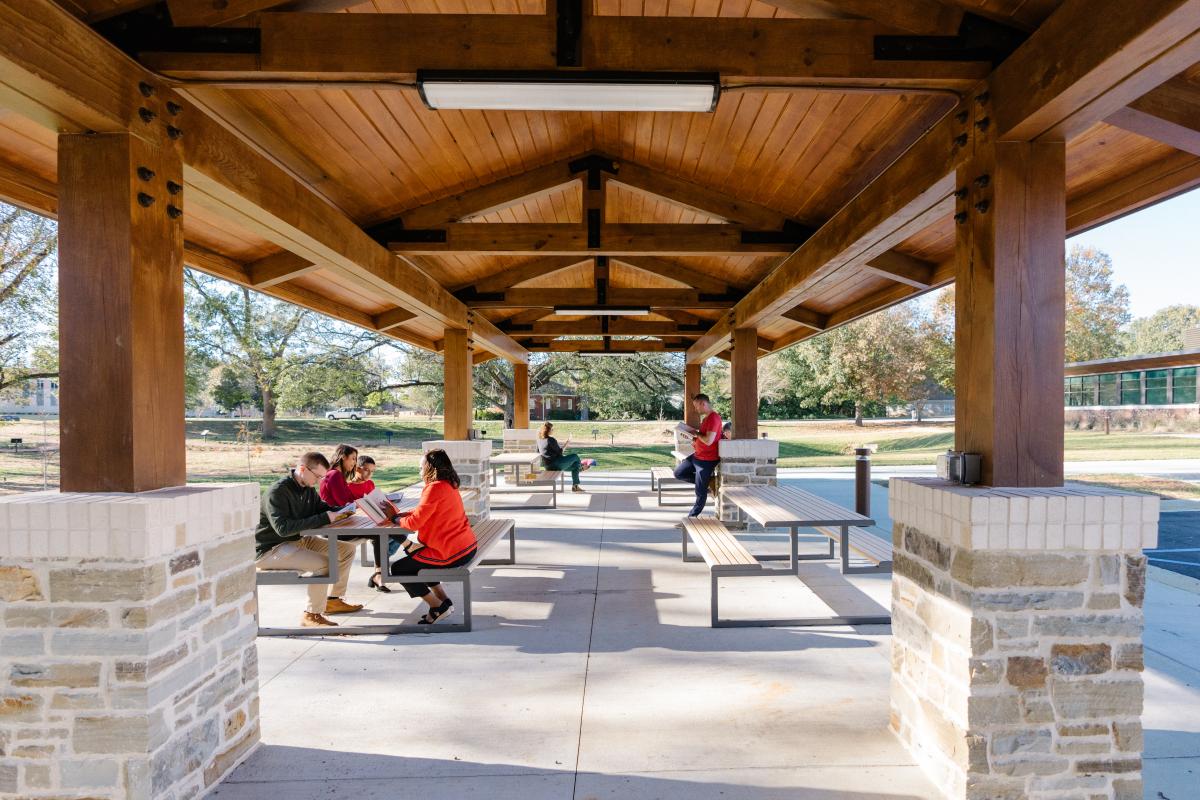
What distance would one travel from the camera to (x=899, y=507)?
308cm

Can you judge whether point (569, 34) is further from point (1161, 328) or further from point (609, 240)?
point (1161, 328)

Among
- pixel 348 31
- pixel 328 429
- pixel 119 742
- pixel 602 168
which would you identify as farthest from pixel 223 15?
pixel 328 429

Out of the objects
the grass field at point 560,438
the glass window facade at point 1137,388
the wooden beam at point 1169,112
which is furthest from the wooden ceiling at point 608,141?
the glass window facade at point 1137,388

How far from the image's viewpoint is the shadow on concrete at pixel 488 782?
2607mm

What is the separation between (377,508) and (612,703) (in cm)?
228

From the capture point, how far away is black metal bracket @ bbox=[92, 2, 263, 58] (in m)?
2.68

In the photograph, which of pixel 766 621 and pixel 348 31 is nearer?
pixel 348 31

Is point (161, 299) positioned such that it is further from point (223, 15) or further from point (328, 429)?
point (328, 429)

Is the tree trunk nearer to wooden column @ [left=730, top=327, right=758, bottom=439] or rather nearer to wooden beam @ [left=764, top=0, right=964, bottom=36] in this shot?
wooden column @ [left=730, top=327, right=758, bottom=439]

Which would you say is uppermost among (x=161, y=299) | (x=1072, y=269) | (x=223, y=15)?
(x=1072, y=269)

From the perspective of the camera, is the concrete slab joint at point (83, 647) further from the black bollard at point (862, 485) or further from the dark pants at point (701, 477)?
the black bollard at point (862, 485)

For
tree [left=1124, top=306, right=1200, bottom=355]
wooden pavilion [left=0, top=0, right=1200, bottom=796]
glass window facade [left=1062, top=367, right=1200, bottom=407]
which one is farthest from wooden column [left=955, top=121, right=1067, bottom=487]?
tree [left=1124, top=306, right=1200, bottom=355]

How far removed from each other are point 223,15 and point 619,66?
1.67 metres

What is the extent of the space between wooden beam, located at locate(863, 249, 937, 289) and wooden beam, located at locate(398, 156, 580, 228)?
8.82 ft
